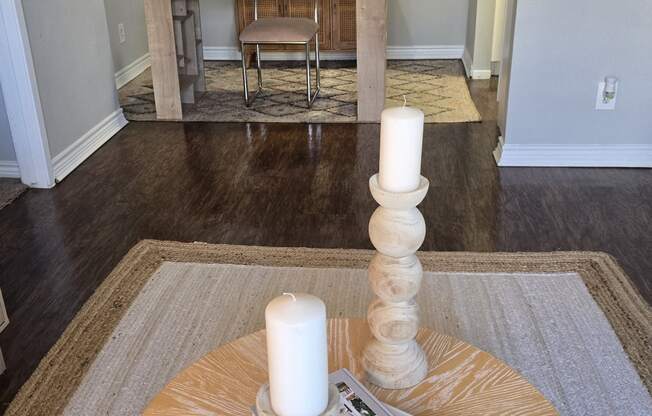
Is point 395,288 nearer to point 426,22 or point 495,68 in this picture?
point 495,68

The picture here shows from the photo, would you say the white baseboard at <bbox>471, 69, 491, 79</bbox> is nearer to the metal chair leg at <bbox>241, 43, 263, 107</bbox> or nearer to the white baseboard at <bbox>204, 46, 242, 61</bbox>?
the metal chair leg at <bbox>241, 43, 263, 107</bbox>

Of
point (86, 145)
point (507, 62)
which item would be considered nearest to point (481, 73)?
point (507, 62)

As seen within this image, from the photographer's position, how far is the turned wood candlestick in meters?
1.02

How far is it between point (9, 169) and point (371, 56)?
1780 mm

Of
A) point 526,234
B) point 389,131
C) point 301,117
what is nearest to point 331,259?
point 526,234

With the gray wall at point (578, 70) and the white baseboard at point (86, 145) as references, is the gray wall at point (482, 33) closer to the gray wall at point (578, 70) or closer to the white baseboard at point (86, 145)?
the gray wall at point (578, 70)

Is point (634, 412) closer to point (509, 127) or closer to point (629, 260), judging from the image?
point (629, 260)

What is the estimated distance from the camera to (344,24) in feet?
15.9

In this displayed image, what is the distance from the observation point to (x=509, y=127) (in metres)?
2.94

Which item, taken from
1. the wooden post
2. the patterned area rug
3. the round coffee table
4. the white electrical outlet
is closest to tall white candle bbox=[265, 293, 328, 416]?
the round coffee table

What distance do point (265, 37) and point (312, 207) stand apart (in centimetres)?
138

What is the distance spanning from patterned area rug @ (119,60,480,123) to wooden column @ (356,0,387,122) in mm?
119

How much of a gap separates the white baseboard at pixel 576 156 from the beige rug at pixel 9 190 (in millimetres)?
2010

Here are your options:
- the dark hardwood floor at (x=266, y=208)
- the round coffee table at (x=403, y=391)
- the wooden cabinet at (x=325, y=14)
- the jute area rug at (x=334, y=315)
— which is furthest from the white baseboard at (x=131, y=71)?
the round coffee table at (x=403, y=391)
